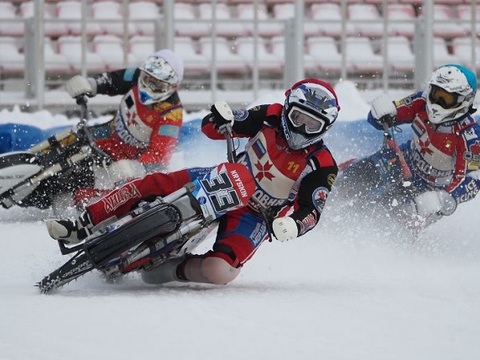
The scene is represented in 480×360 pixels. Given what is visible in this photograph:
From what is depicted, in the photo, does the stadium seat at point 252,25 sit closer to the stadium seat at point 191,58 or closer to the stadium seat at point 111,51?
the stadium seat at point 191,58

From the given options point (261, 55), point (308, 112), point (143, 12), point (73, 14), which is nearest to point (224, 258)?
point (308, 112)

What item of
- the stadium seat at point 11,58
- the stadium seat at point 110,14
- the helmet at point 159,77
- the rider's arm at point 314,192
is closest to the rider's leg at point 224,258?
the rider's arm at point 314,192

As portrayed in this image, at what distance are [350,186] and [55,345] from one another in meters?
5.03

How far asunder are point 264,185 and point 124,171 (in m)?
2.73

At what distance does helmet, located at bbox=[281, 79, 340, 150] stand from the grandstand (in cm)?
744

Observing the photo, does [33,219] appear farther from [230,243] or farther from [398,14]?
[398,14]

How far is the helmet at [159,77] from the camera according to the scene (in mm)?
9273

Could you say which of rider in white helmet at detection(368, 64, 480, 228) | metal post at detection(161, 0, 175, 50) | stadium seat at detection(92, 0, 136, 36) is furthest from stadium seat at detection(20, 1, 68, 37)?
rider in white helmet at detection(368, 64, 480, 228)

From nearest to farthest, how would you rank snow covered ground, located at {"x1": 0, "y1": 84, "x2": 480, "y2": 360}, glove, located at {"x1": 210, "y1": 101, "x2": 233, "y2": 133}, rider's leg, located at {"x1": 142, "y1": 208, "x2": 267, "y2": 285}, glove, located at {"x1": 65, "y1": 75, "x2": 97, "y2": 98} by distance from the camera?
snow covered ground, located at {"x1": 0, "y1": 84, "x2": 480, "y2": 360} < rider's leg, located at {"x1": 142, "y1": 208, "x2": 267, "y2": 285} < glove, located at {"x1": 210, "y1": 101, "x2": 233, "y2": 133} < glove, located at {"x1": 65, "y1": 75, "x2": 97, "y2": 98}

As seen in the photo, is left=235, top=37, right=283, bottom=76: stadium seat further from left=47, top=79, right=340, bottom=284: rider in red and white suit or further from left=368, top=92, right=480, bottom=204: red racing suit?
left=47, top=79, right=340, bottom=284: rider in red and white suit

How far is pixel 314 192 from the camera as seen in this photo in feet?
20.2

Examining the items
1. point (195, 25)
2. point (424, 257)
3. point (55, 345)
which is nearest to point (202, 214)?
point (55, 345)

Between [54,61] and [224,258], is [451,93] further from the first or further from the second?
[54,61]

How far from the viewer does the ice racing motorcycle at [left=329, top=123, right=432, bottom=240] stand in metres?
8.59
